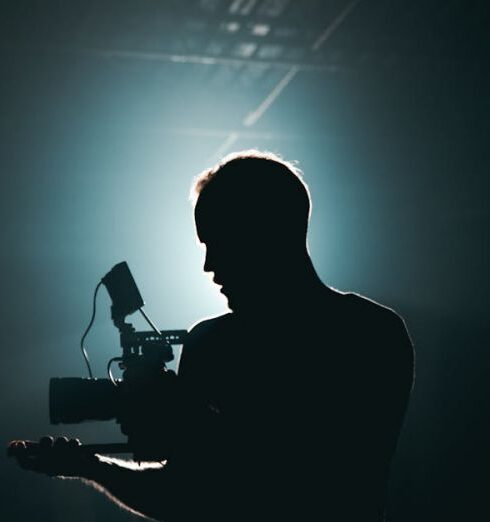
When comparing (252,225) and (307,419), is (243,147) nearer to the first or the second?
(252,225)

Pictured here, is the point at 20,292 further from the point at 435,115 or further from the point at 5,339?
Answer: the point at 435,115

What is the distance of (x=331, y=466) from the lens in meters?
1.03

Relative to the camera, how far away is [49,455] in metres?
1.05

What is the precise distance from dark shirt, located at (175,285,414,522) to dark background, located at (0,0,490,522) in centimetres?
329

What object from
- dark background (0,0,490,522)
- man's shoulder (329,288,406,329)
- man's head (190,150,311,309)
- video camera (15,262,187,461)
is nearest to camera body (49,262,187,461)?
video camera (15,262,187,461)

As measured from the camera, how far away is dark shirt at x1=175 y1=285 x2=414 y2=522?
1029mm

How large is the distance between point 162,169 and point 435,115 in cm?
189

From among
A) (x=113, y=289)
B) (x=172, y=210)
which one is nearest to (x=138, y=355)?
(x=113, y=289)

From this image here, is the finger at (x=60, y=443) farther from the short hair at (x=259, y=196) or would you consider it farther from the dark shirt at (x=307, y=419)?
the short hair at (x=259, y=196)

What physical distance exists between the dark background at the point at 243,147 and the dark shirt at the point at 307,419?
130 inches

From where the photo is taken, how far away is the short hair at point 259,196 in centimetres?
117

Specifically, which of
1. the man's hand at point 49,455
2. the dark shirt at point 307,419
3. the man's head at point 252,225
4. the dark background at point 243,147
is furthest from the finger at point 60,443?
the dark background at point 243,147

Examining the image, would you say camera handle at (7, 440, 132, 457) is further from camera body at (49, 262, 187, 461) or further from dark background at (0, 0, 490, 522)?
dark background at (0, 0, 490, 522)

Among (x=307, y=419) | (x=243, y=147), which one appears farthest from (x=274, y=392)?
(x=243, y=147)
